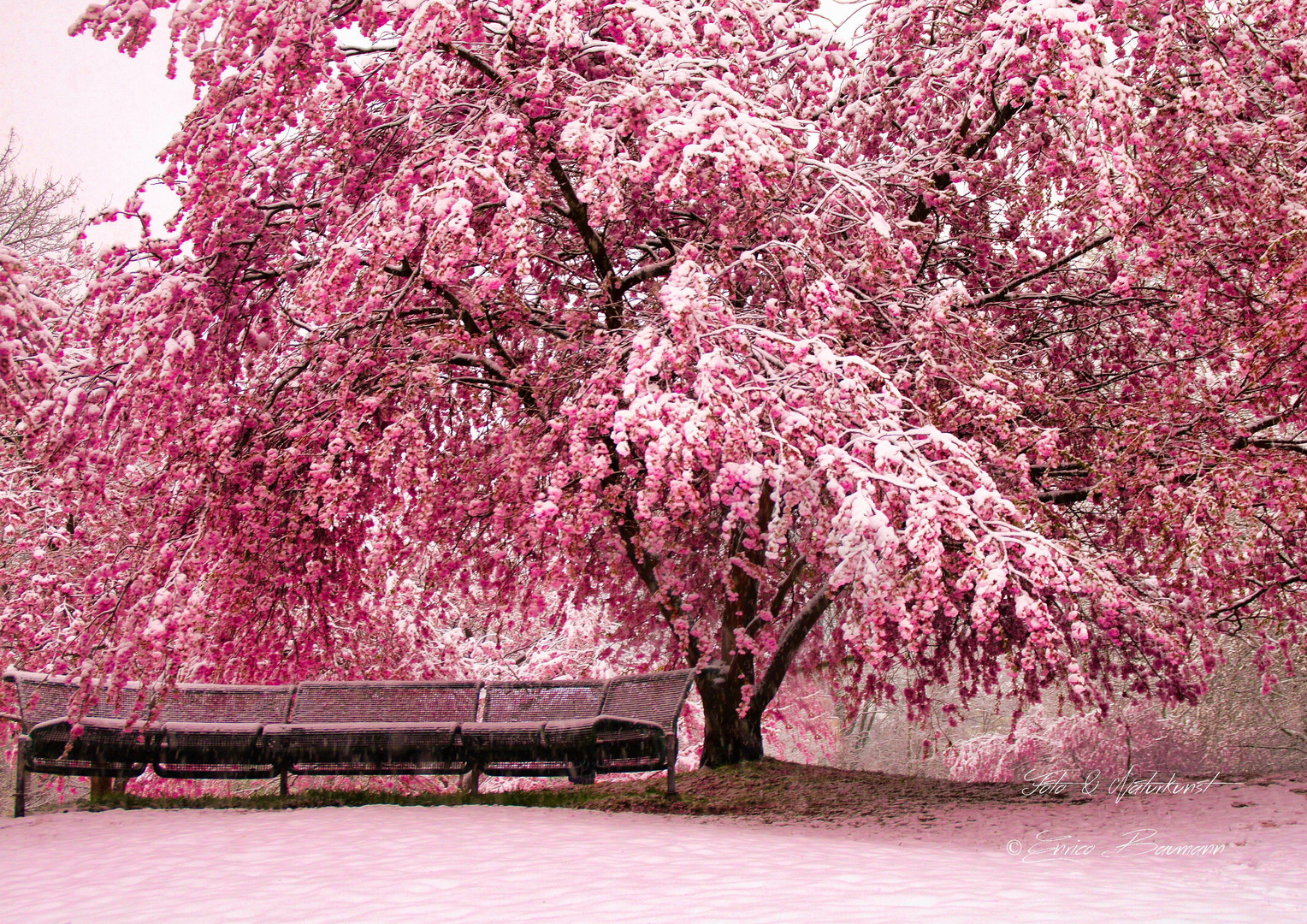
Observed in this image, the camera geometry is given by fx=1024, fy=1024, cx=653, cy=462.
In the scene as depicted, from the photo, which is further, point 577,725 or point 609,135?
point 577,725

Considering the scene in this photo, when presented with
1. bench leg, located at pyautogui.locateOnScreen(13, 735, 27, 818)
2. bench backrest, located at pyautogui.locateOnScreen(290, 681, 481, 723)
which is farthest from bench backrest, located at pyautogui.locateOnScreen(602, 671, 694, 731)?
bench leg, located at pyautogui.locateOnScreen(13, 735, 27, 818)

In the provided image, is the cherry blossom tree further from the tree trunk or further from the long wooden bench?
the long wooden bench

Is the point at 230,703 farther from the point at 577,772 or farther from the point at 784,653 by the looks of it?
the point at 784,653

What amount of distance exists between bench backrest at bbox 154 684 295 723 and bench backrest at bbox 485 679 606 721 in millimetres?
1544

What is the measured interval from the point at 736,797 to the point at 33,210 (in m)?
13.0

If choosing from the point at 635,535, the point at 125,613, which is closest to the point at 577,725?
the point at 635,535

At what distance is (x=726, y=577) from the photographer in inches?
237

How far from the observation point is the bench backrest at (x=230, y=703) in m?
7.29

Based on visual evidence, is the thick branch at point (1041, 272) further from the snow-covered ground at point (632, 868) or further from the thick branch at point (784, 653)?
the snow-covered ground at point (632, 868)

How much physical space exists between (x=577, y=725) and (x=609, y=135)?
12.2 feet

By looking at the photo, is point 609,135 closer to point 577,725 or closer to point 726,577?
point 726,577

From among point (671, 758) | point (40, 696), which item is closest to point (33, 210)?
point (40, 696)

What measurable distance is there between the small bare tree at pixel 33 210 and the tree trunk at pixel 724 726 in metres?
11.1

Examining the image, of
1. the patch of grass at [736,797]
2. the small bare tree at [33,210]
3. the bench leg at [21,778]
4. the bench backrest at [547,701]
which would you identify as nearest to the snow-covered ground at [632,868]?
the bench leg at [21,778]
